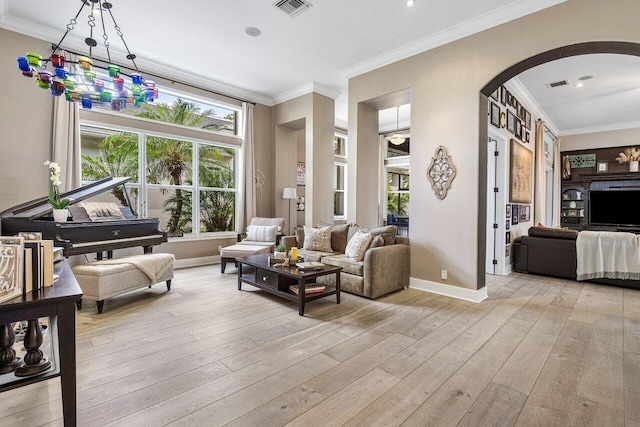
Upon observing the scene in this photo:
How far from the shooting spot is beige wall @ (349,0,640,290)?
315 cm

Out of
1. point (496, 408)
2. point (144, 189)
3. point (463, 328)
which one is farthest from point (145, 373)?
point (144, 189)

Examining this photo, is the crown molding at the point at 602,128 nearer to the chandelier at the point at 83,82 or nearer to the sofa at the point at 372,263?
the sofa at the point at 372,263

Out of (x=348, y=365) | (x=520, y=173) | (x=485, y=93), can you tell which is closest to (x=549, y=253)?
(x=520, y=173)

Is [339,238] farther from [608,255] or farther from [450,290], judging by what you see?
[608,255]

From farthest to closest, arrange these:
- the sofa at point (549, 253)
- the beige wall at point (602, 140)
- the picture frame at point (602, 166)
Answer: the picture frame at point (602, 166) → the beige wall at point (602, 140) → the sofa at point (549, 253)

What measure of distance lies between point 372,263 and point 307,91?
388 cm

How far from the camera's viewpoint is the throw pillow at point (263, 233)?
5.57 metres

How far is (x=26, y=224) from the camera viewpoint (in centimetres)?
320

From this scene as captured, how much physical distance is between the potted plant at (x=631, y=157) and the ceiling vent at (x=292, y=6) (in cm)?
904

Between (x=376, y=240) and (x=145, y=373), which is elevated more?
(x=376, y=240)

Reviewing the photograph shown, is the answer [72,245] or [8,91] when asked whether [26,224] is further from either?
[8,91]

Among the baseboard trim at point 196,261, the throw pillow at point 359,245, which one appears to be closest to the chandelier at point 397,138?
the throw pillow at point 359,245

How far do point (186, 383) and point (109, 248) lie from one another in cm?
244

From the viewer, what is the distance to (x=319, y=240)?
15.5 feet
